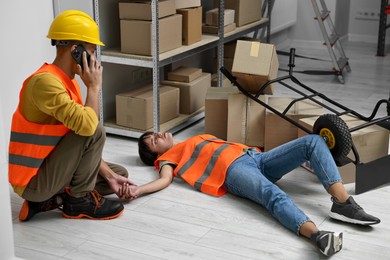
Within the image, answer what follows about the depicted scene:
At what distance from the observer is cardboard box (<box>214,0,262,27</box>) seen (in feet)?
16.3

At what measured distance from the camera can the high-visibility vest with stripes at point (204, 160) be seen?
10.3 feet

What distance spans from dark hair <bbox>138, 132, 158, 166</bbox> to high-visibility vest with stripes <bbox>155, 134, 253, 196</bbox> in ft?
0.46

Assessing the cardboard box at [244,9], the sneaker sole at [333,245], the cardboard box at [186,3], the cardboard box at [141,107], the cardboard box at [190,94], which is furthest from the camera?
the cardboard box at [244,9]

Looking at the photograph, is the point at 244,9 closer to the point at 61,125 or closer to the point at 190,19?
the point at 190,19

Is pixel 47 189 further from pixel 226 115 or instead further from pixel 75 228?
pixel 226 115

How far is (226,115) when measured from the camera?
12.5ft

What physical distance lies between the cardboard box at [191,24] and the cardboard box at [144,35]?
16cm

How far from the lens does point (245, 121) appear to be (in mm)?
3676

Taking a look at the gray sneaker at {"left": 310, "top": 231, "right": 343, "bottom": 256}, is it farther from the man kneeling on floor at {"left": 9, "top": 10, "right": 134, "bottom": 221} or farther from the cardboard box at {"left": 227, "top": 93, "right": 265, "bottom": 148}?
the cardboard box at {"left": 227, "top": 93, "right": 265, "bottom": 148}

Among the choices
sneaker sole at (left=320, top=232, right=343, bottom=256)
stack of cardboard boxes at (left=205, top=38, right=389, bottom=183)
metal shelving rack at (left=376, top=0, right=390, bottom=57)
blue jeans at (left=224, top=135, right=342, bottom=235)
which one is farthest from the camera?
metal shelving rack at (left=376, top=0, right=390, bottom=57)

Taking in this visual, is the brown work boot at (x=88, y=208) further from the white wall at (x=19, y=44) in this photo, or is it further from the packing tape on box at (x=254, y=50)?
the packing tape on box at (x=254, y=50)

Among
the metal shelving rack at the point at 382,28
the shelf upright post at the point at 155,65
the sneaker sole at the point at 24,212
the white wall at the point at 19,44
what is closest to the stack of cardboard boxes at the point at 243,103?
the shelf upright post at the point at 155,65

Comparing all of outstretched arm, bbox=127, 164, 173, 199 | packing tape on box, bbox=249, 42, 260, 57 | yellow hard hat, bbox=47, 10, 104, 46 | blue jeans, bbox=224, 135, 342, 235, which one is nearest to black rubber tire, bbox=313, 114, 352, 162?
blue jeans, bbox=224, 135, 342, 235

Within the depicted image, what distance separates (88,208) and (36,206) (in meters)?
0.24
